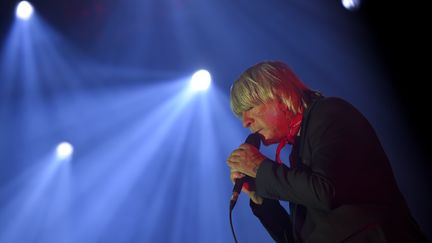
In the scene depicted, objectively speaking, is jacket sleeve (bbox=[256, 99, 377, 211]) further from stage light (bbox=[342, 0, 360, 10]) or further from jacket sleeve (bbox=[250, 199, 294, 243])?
stage light (bbox=[342, 0, 360, 10])

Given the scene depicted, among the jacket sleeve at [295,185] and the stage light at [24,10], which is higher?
the stage light at [24,10]

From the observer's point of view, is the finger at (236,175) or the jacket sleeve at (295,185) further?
the finger at (236,175)

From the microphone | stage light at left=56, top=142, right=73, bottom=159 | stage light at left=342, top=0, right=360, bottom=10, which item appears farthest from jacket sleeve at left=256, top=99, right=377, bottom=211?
stage light at left=56, top=142, right=73, bottom=159

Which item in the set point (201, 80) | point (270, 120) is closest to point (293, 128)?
point (270, 120)

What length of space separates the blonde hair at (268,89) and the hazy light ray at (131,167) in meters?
3.93

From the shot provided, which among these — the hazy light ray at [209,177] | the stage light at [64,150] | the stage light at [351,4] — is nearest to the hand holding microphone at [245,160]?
the stage light at [351,4]

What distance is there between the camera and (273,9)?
→ 15.2 feet

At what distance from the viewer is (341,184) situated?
1.07 m

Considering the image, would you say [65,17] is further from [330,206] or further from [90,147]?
[330,206]

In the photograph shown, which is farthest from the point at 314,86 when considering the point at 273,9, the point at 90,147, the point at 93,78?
the point at 90,147

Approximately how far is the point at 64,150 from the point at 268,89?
4859 millimetres

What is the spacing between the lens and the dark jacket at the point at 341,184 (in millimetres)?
1058

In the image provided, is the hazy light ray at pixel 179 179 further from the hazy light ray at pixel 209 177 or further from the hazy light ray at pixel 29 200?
the hazy light ray at pixel 29 200

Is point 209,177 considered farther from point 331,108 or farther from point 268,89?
point 331,108
